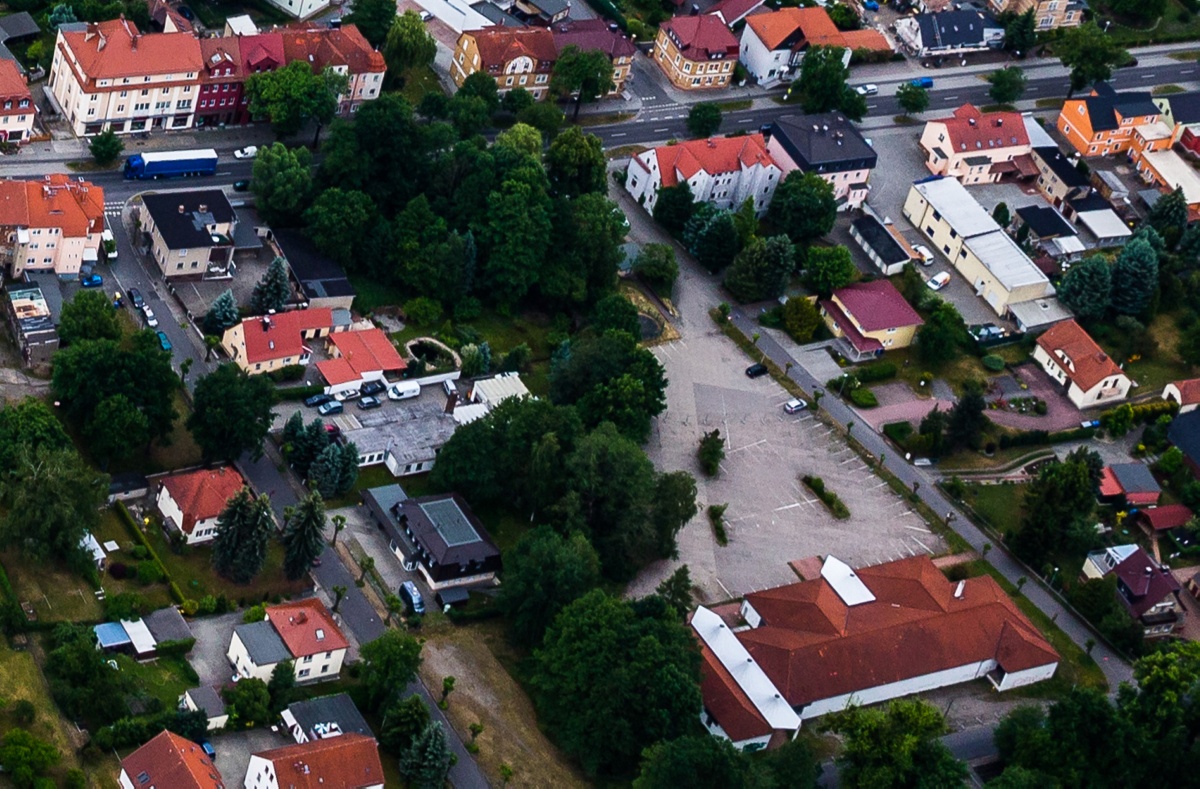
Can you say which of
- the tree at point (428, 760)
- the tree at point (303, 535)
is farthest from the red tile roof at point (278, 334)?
the tree at point (428, 760)

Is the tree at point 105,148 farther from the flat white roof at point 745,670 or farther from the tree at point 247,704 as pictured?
the flat white roof at point 745,670

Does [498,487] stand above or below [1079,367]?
below

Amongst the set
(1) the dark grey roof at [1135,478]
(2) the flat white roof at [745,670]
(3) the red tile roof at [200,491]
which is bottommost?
(3) the red tile roof at [200,491]

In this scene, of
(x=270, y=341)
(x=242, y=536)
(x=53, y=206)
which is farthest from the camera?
(x=270, y=341)

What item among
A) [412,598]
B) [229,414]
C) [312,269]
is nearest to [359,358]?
[312,269]

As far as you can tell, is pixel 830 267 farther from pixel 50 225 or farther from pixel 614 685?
pixel 50 225

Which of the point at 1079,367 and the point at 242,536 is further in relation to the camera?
the point at 1079,367

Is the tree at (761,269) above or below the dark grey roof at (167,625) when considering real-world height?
above
